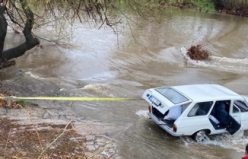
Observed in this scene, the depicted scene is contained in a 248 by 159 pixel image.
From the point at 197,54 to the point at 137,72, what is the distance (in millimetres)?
5015

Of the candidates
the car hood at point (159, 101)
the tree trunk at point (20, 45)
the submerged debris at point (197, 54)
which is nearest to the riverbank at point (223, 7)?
the submerged debris at point (197, 54)

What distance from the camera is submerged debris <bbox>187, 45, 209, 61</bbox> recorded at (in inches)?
811

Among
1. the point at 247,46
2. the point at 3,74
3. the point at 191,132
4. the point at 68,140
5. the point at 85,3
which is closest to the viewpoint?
the point at 68,140

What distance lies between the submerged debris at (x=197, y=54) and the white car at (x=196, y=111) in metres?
9.95

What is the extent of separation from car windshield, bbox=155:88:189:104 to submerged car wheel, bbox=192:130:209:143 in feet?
3.37

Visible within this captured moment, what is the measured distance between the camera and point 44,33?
21.9 m

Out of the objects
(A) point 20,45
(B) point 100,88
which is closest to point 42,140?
(B) point 100,88

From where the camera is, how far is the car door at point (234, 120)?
10273 millimetres

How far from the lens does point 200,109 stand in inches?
396

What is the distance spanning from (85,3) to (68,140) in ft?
16.4

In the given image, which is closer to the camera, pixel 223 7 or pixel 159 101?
pixel 159 101

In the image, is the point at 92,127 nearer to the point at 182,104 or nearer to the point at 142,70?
the point at 182,104

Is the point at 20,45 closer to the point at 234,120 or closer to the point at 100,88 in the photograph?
the point at 100,88

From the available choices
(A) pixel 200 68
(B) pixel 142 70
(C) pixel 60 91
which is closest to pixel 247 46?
(A) pixel 200 68
